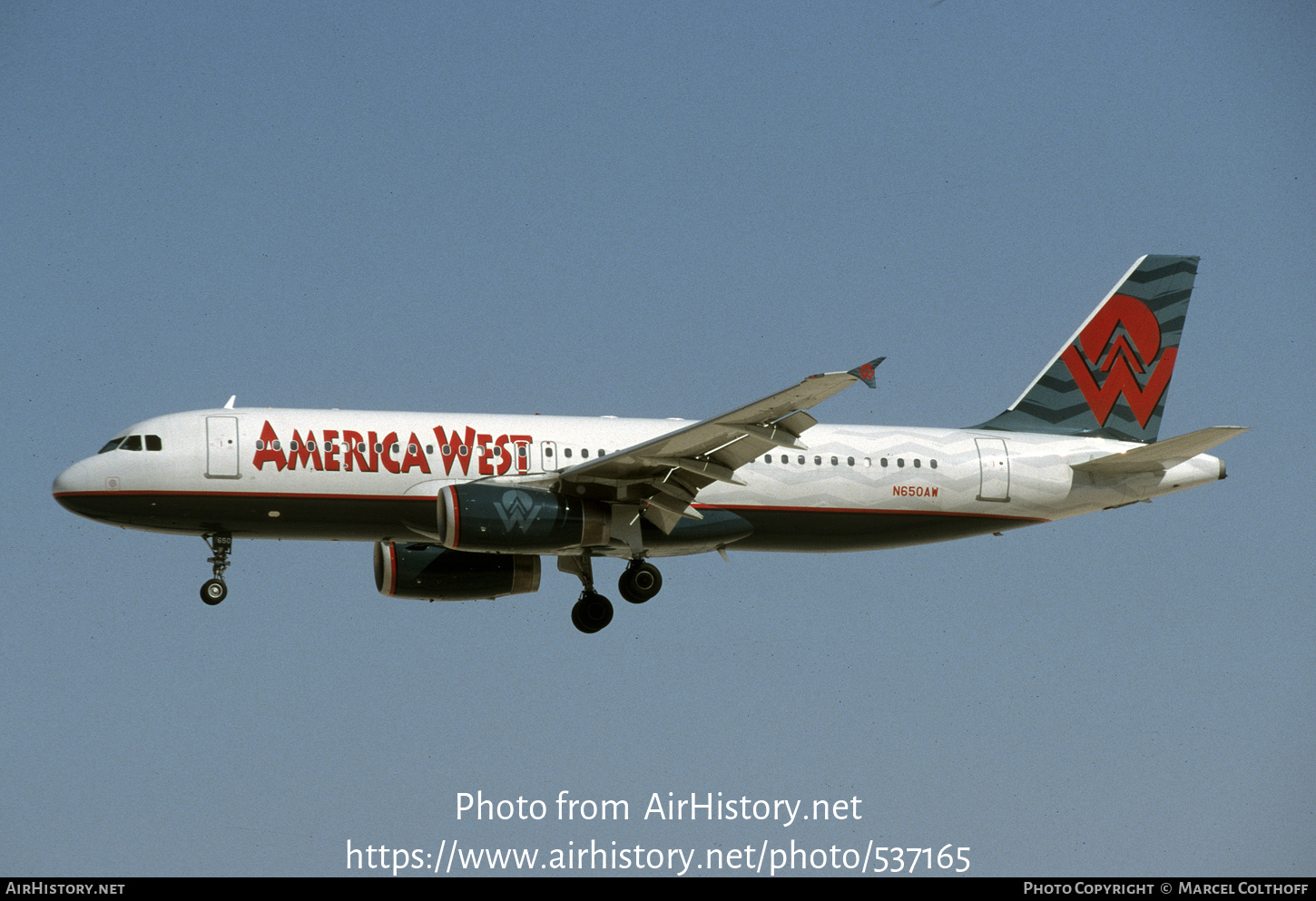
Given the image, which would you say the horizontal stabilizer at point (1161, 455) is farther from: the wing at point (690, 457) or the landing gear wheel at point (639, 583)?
the landing gear wheel at point (639, 583)

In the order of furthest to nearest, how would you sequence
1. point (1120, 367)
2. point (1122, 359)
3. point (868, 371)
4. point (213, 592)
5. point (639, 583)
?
point (1122, 359)
point (1120, 367)
point (639, 583)
point (213, 592)
point (868, 371)

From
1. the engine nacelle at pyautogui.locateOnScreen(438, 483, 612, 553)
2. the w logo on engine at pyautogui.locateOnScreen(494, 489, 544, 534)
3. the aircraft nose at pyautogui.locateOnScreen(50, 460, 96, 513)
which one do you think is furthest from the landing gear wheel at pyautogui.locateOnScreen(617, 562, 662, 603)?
the aircraft nose at pyautogui.locateOnScreen(50, 460, 96, 513)

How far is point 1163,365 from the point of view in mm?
40312

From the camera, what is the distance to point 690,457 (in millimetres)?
32625

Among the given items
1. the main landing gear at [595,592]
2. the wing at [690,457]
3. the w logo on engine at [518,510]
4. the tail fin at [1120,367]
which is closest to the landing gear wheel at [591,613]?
the main landing gear at [595,592]

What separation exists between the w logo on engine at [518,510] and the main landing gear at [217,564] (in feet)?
19.3

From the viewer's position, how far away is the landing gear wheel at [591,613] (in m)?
35.8

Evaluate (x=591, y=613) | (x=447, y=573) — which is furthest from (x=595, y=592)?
(x=447, y=573)

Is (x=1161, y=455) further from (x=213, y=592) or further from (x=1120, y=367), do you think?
(x=213, y=592)

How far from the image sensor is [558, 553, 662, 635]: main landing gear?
3488 cm

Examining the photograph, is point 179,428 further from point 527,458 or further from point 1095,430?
point 1095,430

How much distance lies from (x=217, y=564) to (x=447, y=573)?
531 cm
